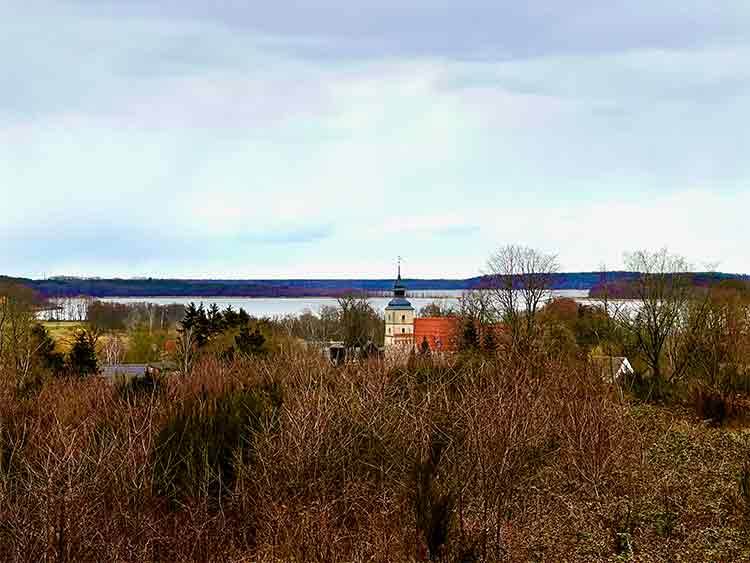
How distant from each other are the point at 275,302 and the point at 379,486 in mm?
117691

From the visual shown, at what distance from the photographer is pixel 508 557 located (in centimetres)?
621

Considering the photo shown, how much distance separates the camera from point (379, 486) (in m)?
7.61

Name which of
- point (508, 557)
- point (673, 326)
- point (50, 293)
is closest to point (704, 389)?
point (508, 557)

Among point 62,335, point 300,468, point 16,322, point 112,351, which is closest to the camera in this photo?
point 300,468

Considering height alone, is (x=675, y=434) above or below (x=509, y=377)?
below

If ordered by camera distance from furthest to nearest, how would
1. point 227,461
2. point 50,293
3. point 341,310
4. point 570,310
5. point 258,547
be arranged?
point 50,293 < point 341,310 < point 570,310 < point 227,461 < point 258,547

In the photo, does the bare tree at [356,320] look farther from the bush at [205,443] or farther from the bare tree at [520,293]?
the bush at [205,443]

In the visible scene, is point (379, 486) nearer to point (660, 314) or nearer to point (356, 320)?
point (660, 314)

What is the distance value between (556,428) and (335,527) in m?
3.15

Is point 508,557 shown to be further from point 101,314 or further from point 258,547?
point 101,314

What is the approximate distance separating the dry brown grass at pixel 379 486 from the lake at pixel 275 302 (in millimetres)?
27306

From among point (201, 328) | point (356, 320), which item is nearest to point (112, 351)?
point (201, 328)

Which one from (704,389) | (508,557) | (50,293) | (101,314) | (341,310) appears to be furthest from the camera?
(50,293)

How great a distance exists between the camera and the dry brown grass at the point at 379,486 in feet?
19.8
